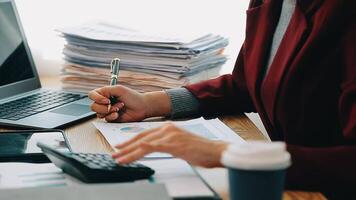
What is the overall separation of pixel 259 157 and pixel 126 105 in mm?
770

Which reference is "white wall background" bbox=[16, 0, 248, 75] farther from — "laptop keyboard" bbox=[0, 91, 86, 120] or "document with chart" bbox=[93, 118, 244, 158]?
"document with chart" bbox=[93, 118, 244, 158]

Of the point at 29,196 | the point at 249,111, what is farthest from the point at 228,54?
the point at 29,196

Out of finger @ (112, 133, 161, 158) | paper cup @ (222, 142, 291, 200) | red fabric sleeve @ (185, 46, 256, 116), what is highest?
paper cup @ (222, 142, 291, 200)

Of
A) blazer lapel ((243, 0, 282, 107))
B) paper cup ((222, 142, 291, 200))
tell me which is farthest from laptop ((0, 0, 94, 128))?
paper cup ((222, 142, 291, 200))

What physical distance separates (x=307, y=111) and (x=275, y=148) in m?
0.52

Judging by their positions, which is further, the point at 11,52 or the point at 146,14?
the point at 146,14

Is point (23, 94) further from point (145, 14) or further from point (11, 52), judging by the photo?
point (145, 14)

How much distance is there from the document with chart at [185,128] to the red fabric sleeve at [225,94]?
128mm

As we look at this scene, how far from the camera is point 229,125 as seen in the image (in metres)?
1.42

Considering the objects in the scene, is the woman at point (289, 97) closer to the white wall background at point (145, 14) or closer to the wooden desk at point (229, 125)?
the wooden desk at point (229, 125)

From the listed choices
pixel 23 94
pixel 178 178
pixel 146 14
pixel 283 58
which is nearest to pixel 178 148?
pixel 178 178

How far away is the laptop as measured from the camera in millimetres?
1408

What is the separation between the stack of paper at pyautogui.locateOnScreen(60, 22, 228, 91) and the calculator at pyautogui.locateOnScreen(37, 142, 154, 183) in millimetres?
707

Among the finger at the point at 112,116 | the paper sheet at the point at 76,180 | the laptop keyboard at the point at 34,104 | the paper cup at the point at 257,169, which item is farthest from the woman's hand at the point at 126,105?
the paper cup at the point at 257,169
